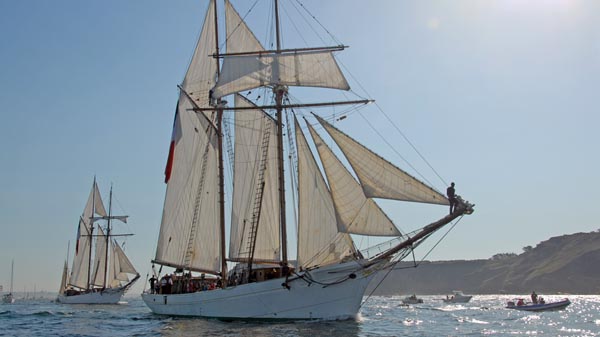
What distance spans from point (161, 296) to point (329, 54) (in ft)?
76.3

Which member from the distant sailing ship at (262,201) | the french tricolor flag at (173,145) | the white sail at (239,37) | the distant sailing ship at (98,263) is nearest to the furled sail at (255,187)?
the distant sailing ship at (262,201)

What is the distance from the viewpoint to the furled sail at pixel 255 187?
44688mm

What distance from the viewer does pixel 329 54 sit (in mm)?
44094

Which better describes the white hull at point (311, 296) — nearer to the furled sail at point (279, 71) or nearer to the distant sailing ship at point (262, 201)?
the distant sailing ship at point (262, 201)

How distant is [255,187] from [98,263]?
2359 inches

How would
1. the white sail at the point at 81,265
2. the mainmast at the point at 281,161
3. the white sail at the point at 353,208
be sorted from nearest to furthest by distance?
the white sail at the point at 353,208, the mainmast at the point at 281,161, the white sail at the point at 81,265

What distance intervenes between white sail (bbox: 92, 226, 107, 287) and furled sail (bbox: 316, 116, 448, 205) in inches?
2739

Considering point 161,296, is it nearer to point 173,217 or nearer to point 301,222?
point 173,217

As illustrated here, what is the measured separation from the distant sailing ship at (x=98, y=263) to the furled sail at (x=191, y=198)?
48.6 m

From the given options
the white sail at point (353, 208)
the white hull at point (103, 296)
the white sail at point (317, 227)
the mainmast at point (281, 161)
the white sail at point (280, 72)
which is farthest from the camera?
the white hull at point (103, 296)

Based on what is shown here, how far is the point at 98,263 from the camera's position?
97.9m

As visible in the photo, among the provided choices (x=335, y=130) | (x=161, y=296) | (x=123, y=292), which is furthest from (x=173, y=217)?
(x=123, y=292)

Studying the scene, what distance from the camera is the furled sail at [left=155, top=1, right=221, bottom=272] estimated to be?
163ft

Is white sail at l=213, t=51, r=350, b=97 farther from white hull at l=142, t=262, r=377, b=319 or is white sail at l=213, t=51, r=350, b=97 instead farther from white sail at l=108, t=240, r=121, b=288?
white sail at l=108, t=240, r=121, b=288
